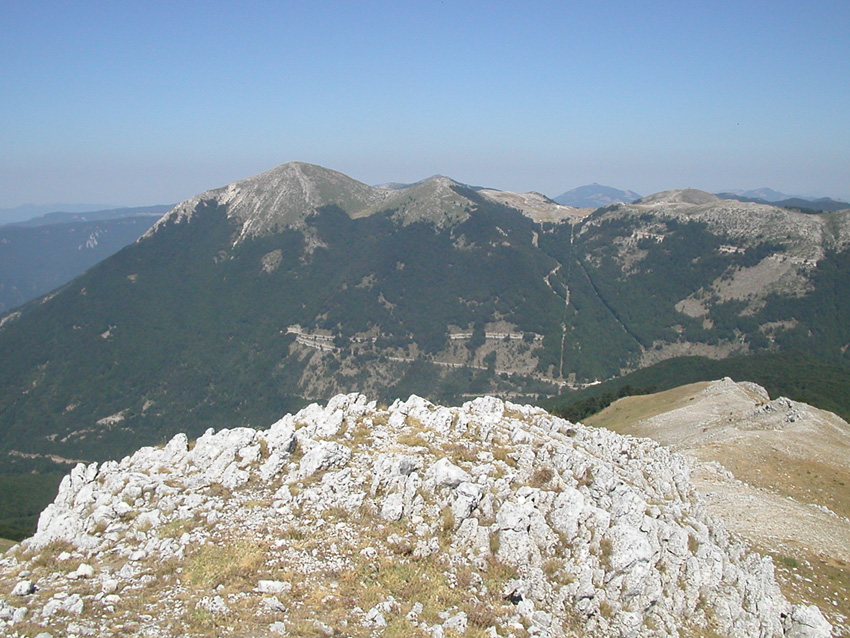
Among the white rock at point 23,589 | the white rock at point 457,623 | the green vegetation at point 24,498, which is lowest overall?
the green vegetation at point 24,498

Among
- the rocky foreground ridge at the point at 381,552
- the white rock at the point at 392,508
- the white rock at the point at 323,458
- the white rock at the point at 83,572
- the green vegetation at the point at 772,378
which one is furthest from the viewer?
the green vegetation at the point at 772,378

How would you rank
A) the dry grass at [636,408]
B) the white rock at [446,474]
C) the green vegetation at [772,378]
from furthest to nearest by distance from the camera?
the green vegetation at [772,378] → the dry grass at [636,408] → the white rock at [446,474]

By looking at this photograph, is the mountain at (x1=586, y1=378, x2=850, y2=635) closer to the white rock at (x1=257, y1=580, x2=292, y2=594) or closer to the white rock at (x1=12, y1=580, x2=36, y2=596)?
the white rock at (x1=257, y1=580, x2=292, y2=594)

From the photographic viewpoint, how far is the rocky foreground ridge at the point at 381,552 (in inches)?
710

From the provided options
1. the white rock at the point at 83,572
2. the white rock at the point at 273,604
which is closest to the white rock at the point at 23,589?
the white rock at the point at 83,572

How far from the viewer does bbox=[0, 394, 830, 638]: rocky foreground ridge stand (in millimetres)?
18031

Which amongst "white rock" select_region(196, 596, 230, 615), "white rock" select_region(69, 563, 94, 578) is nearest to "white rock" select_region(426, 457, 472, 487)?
"white rock" select_region(196, 596, 230, 615)

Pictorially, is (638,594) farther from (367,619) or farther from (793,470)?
(793,470)

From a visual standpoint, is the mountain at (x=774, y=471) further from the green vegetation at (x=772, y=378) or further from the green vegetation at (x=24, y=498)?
the green vegetation at (x=24, y=498)

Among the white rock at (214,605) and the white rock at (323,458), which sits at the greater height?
the white rock at (323,458)

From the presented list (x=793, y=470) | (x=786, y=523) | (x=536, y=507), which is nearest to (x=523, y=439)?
(x=536, y=507)

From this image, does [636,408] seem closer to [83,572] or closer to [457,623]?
[457,623]

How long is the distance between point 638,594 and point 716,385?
77.3 meters

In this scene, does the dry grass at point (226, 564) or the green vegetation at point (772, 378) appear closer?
the dry grass at point (226, 564)
